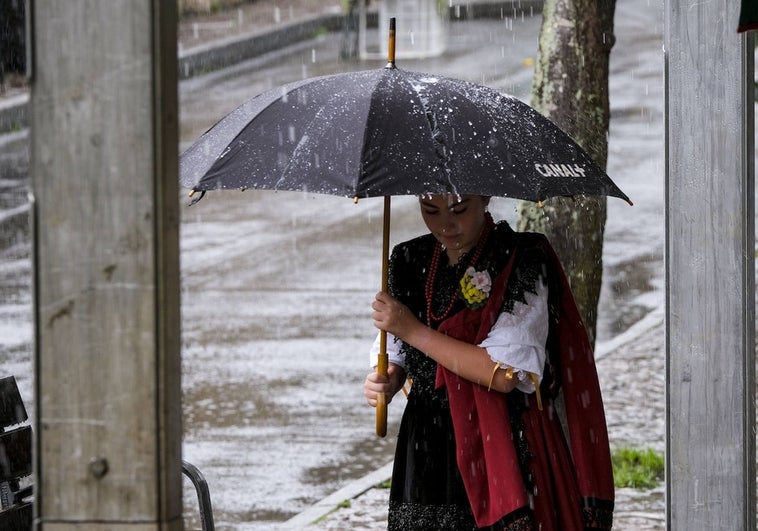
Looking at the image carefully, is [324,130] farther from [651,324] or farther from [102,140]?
[651,324]

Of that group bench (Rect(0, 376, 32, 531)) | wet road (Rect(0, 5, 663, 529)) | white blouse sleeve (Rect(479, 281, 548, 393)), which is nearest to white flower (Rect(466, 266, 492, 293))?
white blouse sleeve (Rect(479, 281, 548, 393))

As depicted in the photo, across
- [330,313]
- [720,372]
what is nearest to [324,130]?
[720,372]

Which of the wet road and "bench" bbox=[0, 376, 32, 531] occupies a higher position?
"bench" bbox=[0, 376, 32, 531]

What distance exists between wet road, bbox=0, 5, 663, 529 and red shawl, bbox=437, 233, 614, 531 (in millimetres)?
3013

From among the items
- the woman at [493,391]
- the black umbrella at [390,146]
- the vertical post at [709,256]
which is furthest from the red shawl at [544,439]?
the vertical post at [709,256]

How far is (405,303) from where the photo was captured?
3.67 m

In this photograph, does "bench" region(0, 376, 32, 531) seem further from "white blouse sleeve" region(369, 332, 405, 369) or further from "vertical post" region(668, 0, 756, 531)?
"vertical post" region(668, 0, 756, 531)

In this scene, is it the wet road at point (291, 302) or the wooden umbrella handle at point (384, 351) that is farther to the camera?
the wet road at point (291, 302)

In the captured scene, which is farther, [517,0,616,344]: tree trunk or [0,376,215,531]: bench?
[517,0,616,344]: tree trunk

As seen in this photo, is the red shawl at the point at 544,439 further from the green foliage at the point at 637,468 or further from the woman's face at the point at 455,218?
the green foliage at the point at 637,468

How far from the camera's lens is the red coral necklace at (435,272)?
11.6 ft

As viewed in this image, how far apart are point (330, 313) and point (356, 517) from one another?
4.58 meters

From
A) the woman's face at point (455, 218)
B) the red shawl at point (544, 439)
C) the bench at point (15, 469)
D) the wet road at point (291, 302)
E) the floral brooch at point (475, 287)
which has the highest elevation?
the woman's face at point (455, 218)

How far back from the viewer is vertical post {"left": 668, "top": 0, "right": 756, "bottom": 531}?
13.1ft
